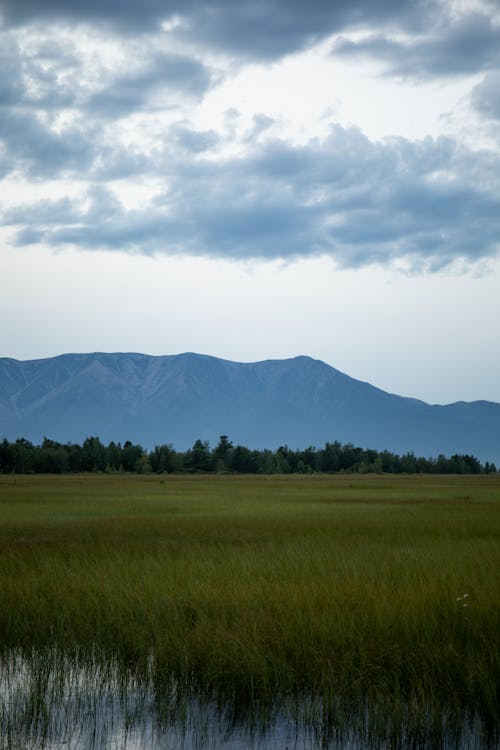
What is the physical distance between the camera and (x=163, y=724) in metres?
8.98

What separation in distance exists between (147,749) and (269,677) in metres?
2.25

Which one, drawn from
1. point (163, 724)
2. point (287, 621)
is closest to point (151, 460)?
point (287, 621)

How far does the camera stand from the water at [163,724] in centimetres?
836

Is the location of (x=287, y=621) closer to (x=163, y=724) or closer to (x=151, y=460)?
(x=163, y=724)

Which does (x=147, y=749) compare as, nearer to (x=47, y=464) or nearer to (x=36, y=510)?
(x=36, y=510)

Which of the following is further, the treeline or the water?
the treeline

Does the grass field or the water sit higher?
the grass field

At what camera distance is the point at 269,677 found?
10000 mm

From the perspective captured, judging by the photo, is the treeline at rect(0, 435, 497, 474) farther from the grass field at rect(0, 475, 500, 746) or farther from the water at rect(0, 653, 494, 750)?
the water at rect(0, 653, 494, 750)

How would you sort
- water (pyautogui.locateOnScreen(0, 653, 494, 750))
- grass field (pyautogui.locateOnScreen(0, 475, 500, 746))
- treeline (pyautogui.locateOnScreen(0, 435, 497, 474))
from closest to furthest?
water (pyautogui.locateOnScreen(0, 653, 494, 750)) < grass field (pyautogui.locateOnScreen(0, 475, 500, 746)) < treeline (pyautogui.locateOnScreen(0, 435, 497, 474))

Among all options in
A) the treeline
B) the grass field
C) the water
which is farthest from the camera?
the treeline

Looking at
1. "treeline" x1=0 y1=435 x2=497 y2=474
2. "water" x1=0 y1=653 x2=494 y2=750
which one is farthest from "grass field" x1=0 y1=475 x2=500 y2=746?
"treeline" x1=0 y1=435 x2=497 y2=474

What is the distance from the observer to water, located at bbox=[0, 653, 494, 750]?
8.36m

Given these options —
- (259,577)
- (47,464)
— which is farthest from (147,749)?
(47,464)
